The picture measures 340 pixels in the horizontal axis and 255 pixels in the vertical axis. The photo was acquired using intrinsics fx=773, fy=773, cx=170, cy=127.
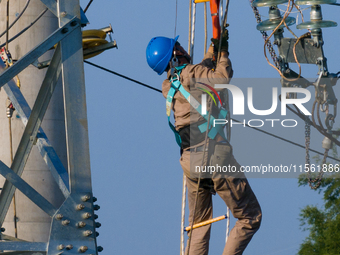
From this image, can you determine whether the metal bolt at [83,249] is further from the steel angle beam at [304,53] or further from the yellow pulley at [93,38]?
the yellow pulley at [93,38]

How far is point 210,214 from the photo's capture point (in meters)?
6.94

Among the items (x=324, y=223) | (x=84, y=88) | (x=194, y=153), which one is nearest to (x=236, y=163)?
(x=194, y=153)

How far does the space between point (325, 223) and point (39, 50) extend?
20.2 metres

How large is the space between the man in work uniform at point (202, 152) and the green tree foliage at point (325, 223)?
688 inches

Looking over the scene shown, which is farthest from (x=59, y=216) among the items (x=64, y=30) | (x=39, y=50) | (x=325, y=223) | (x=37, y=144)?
(x=325, y=223)

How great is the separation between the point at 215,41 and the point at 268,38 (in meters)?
0.51

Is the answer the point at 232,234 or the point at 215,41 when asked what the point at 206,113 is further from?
the point at 232,234

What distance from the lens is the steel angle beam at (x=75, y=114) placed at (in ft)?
18.6

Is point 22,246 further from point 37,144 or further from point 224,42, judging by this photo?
point 224,42

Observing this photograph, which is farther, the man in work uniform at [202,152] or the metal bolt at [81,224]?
the man in work uniform at [202,152]

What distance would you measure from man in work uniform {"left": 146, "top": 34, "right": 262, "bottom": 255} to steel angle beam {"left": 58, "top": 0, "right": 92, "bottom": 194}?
1.12m

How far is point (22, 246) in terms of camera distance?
5.55m

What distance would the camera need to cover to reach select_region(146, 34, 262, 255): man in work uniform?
21.1 feet

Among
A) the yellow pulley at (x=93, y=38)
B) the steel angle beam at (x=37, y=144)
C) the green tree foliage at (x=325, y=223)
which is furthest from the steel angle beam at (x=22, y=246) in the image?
the green tree foliage at (x=325, y=223)
